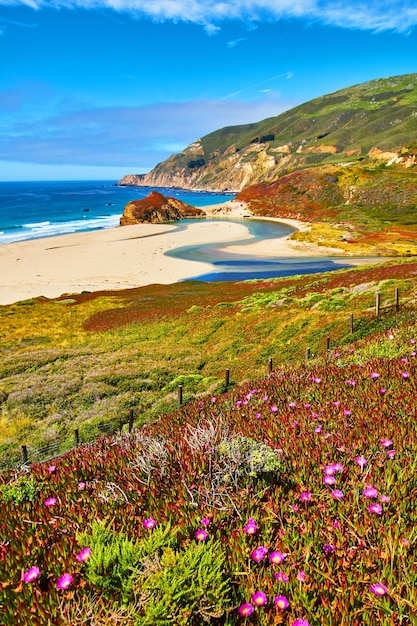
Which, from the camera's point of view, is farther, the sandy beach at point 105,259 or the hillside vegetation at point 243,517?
the sandy beach at point 105,259

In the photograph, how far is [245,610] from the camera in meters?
2.33

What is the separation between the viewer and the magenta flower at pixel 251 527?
119 inches

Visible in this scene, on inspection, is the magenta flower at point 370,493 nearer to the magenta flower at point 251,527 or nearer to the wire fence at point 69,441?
the magenta flower at point 251,527

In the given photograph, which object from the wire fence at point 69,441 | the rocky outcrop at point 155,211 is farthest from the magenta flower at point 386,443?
the rocky outcrop at point 155,211

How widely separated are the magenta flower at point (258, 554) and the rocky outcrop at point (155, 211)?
135037 mm

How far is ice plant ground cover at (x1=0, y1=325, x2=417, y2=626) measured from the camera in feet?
7.83

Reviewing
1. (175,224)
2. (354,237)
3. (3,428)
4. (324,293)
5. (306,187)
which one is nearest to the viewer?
(3,428)

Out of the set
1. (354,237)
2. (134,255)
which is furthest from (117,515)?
(354,237)

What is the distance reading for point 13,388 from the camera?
19.6 meters

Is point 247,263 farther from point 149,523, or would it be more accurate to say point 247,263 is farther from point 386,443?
point 149,523

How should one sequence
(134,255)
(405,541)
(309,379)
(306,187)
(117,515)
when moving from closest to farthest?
(405,541) < (117,515) < (309,379) < (134,255) < (306,187)

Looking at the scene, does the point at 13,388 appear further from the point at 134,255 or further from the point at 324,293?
the point at 134,255

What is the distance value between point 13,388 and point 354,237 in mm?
85099

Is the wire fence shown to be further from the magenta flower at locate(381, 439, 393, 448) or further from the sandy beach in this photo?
the sandy beach
